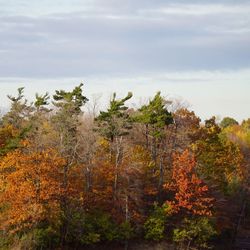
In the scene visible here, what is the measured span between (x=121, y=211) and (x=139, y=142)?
60.4 feet

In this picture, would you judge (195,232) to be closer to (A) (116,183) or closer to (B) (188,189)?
(B) (188,189)

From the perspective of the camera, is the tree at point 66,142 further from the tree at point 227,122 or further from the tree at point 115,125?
the tree at point 227,122

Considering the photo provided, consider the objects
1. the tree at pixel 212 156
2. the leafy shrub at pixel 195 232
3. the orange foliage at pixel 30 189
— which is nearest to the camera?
the orange foliage at pixel 30 189

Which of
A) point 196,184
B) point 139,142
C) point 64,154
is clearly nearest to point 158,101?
point 139,142

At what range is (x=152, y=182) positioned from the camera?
57.9m

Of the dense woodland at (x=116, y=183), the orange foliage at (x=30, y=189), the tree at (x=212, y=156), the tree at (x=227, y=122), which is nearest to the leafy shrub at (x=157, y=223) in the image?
the dense woodland at (x=116, y=183)

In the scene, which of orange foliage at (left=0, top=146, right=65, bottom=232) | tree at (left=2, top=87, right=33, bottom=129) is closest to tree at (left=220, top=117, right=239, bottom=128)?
tree at (left=2, top=87, right=33, bottom=129)

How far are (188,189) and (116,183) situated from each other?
767cm

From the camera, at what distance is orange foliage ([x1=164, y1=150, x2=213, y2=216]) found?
50.9 m

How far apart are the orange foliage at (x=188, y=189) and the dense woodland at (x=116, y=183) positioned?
0.36ft

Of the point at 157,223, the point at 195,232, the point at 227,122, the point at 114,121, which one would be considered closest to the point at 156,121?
the point at 114,121

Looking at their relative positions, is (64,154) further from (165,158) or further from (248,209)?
(248,209)

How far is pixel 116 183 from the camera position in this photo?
5172cm

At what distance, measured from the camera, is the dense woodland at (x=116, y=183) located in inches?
1682
